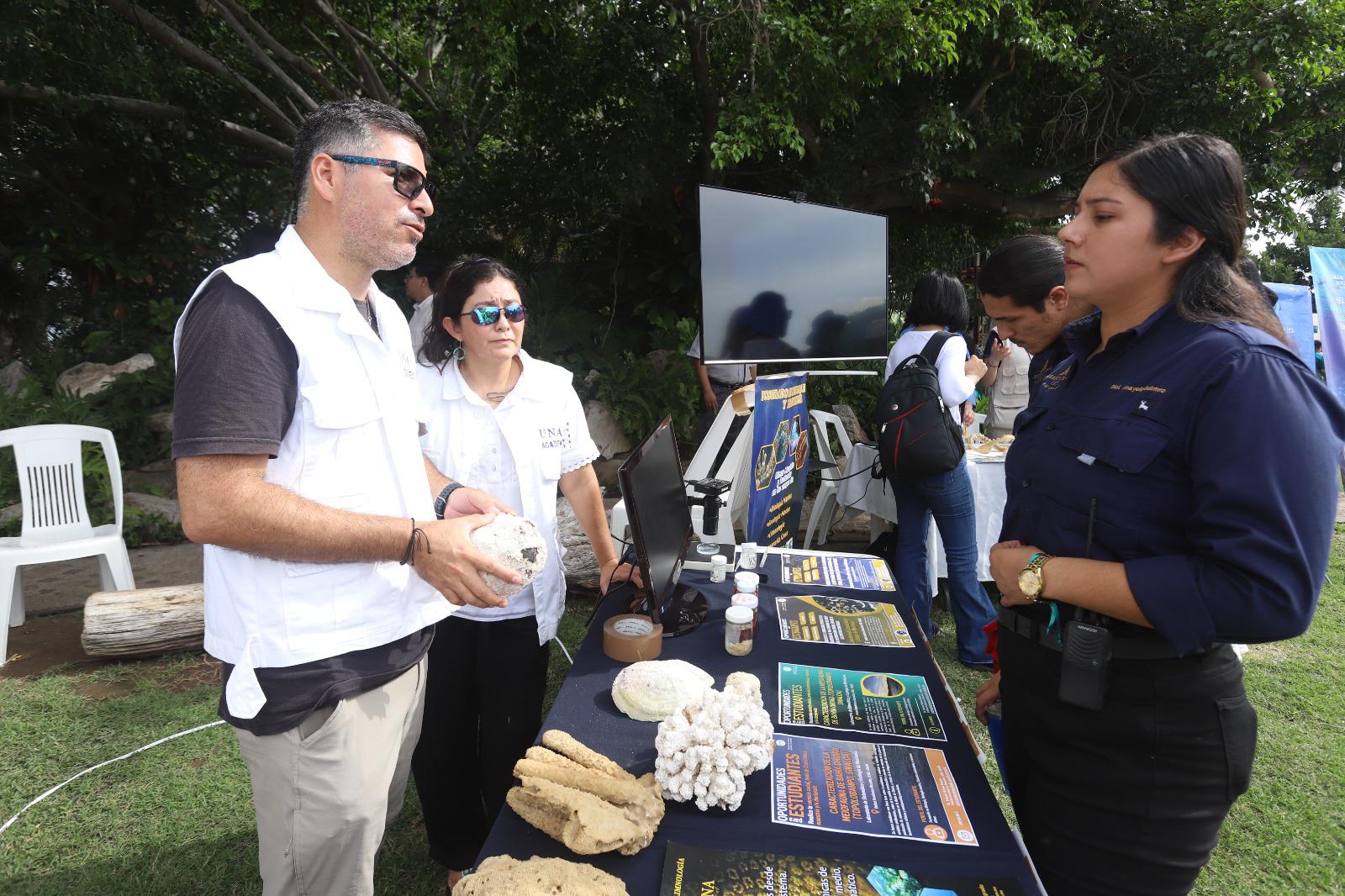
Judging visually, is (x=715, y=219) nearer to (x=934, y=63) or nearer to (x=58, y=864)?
(x=58, y=864)

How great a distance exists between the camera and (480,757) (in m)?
2.15

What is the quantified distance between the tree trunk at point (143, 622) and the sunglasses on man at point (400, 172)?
3272mm

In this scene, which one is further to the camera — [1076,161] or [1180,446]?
[1076,161]

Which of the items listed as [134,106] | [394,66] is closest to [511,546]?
[394,66]

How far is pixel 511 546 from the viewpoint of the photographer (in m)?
1.29

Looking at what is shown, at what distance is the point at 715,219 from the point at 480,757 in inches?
88.3

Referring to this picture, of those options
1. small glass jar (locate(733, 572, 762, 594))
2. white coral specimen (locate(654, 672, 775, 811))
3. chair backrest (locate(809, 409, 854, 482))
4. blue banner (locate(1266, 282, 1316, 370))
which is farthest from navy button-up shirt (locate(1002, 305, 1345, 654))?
blue banner (locate(1266, 282, 1316, 370))

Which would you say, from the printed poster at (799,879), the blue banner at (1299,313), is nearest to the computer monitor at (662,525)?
the printed poster at (799,879)

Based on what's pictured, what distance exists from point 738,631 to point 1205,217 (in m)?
1.35

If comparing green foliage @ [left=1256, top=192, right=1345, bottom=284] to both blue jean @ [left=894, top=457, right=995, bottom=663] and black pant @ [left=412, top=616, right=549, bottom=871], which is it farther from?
black pant @ [left=412, top=616, right=549, bottom=871]

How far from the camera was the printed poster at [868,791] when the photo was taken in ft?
4.00

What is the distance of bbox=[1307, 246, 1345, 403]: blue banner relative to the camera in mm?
5719

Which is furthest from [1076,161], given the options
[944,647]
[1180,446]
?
[1180,446]

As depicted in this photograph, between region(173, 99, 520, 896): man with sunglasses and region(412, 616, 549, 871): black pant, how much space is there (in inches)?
24.1
